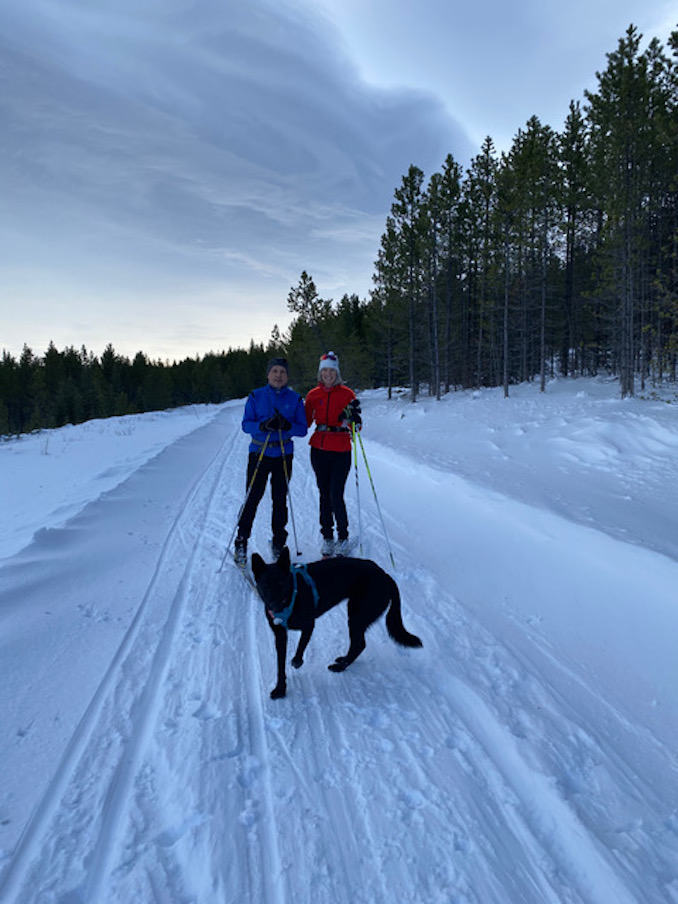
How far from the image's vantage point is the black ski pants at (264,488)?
4965 millimetres

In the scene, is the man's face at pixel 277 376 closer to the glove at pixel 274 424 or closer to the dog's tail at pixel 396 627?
the glove at pixel 274 424

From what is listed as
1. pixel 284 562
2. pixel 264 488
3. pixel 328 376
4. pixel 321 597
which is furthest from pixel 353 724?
pixel 328 376

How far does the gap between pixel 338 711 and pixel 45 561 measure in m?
3.48

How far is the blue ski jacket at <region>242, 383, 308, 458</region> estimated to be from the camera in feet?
16.2

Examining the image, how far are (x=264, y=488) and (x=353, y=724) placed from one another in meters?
2.84

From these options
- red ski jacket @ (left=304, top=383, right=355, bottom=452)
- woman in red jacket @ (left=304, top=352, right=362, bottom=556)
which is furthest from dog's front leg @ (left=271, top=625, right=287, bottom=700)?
red ski jacket @ (left=304, top=383, right=355, bottom=452)

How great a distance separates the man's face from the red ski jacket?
386 mm

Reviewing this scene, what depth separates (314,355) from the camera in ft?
108

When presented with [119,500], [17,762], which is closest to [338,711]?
[17,762]

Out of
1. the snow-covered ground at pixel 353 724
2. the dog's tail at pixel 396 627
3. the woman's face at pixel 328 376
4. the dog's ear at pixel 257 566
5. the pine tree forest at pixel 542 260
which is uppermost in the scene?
the pine tree forest at pixel 542 260

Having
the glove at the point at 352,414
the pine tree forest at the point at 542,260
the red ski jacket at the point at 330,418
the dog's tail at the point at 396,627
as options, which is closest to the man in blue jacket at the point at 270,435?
the red ski jacket at the point at 330,418

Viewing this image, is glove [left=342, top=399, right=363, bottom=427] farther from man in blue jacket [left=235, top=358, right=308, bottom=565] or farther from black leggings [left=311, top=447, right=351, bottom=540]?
man in blue jacket [left=235, top=358, right=308, bottom=565]

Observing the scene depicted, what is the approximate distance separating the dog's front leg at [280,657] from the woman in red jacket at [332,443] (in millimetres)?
2299

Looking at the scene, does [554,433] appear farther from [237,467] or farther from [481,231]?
[481,231]
